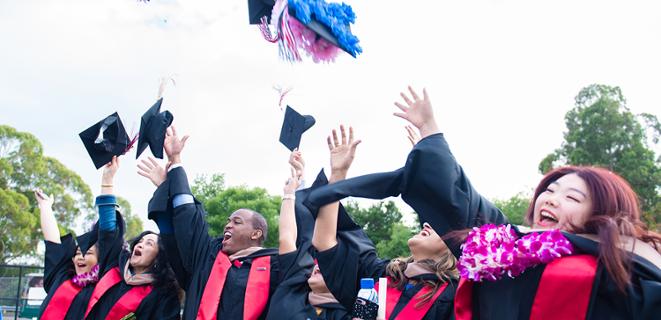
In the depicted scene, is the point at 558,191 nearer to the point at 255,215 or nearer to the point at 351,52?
the point at 351,52

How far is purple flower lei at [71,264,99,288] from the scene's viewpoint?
5773 millimetres

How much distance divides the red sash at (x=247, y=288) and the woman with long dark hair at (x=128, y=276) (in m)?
0.73

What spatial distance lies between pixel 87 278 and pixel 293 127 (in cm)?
236

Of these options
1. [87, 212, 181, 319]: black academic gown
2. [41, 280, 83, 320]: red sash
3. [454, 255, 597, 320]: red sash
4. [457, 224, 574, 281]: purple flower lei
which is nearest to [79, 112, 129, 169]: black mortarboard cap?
[87, 212, 181, 319]: black academic gown

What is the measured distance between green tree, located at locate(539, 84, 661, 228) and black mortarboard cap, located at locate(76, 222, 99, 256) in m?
21.2

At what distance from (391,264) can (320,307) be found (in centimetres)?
68

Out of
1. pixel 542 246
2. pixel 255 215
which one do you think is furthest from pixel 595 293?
pixel 255 215

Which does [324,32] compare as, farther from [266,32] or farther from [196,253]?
[196,253]

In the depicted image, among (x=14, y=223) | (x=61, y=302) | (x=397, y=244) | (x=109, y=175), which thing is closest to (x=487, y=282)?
(x=109, y=175)

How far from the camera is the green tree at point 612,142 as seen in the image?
78.8 feet

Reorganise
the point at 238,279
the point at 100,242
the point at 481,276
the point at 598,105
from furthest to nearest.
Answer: the point at 598,105, the point at 100,242, the point at 238,279, the point at 481,276

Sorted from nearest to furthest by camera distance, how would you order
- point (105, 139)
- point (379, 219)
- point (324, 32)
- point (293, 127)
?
point (324, 32) → point (293, 127) → point (105, 139) → point (379, 219)

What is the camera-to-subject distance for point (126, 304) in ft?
17.2

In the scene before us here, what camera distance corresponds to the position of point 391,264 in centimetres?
400
